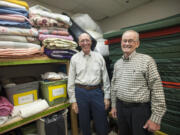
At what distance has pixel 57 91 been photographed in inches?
46.9

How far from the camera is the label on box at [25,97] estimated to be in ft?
3.26

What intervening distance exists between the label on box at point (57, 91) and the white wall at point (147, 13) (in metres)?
1.67

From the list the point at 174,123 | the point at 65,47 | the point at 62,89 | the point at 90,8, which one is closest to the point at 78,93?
the point at 62,89

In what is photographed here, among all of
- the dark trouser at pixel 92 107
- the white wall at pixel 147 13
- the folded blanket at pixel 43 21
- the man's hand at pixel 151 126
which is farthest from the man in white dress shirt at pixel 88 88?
the white wall at pixel 147 13

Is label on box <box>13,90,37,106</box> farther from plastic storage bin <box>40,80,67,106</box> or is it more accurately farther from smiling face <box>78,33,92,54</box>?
smiling face <box>78,33,92,54</box>

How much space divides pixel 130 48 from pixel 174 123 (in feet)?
3.11

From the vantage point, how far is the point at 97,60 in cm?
121

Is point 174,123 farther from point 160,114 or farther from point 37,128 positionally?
point 37,128

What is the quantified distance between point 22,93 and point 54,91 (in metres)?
0.33

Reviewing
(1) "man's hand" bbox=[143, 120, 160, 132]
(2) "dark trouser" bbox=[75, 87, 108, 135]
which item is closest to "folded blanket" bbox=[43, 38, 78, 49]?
(2) "dark trouser" bbox=[75, 87, 108, 135]

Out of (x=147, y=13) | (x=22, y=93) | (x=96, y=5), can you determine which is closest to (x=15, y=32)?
(x=22, y=93)

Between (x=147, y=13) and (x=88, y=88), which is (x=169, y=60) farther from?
(x=147, y=13)

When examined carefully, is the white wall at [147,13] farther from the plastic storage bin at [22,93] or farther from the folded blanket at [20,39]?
the plastic storage bin at [22,93]

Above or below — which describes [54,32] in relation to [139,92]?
above
